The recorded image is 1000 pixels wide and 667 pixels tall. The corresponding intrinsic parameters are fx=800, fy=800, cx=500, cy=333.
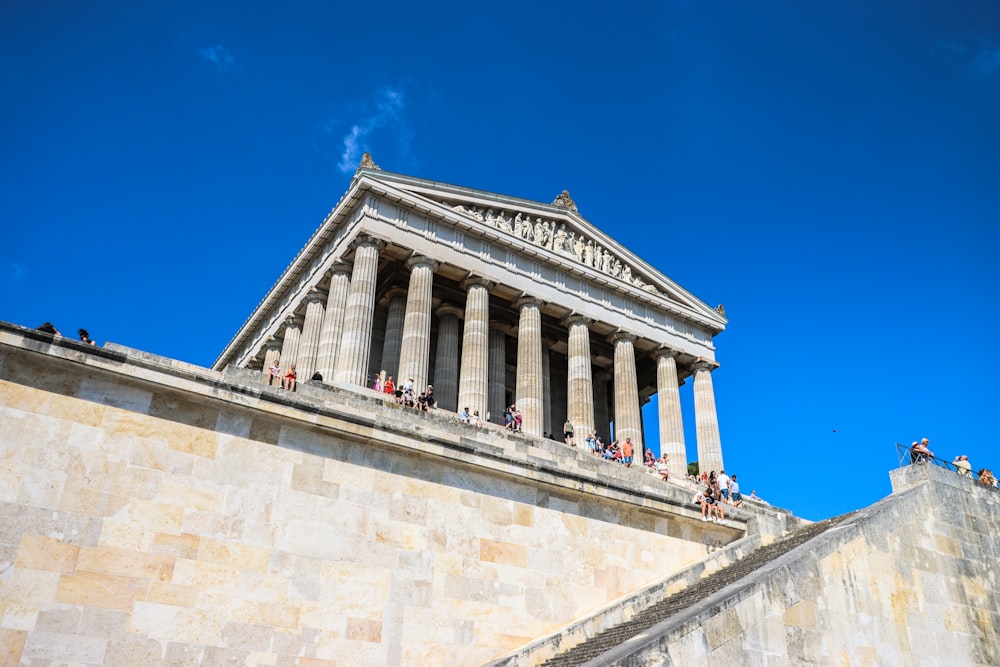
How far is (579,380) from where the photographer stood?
35.8 metres

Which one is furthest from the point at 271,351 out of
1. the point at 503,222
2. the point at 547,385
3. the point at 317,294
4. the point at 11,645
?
the point at 11,645

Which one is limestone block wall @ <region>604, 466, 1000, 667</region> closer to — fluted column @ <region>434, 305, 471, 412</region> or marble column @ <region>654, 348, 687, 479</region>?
marble column @ <region>654, 348, 687, 479</region>

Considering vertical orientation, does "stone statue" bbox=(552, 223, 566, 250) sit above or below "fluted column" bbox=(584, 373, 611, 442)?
above

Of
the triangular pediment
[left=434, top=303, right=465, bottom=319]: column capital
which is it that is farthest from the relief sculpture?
[left=434, top=303, right=465, bottom=319]: column capital

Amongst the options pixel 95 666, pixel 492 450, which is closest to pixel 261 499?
pixel 95 666

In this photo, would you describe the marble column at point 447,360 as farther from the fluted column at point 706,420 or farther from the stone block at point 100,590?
the stone block at point 100,590

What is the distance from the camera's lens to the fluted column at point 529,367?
109 feet

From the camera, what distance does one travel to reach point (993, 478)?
19797 millimetres

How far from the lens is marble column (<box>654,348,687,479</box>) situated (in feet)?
124

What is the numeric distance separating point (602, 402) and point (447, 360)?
11.5 metres

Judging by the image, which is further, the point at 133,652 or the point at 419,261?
the point at 419,261

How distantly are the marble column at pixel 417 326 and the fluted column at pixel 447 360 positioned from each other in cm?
254

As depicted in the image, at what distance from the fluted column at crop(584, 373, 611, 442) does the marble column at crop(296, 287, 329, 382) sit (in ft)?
52.2

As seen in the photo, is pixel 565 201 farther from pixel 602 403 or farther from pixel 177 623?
pixel 177 623
